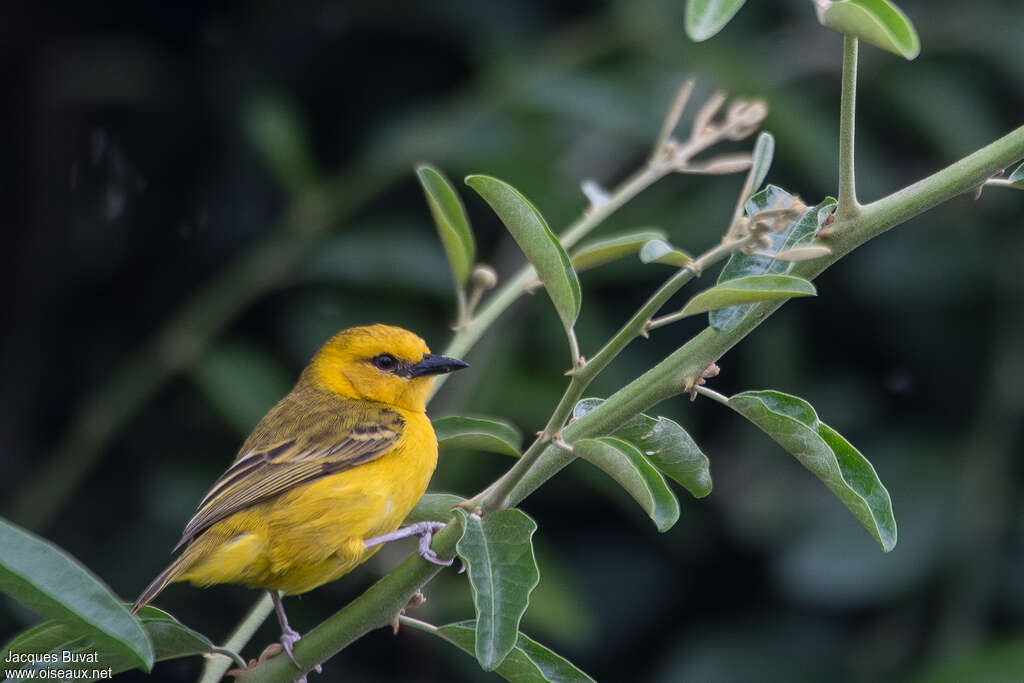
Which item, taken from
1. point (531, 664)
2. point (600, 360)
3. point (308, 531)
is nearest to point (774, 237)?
point (600, 360)

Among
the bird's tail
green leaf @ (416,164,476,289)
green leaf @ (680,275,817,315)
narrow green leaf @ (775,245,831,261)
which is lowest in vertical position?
the bird's tail

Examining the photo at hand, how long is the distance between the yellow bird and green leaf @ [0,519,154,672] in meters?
0.73

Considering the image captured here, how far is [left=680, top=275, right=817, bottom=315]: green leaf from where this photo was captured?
149 centimetres

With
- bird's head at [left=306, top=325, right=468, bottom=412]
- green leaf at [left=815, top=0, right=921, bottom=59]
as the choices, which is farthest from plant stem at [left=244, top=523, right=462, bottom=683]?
bird's head at [left=306, top=325, right=468, bottom=412]

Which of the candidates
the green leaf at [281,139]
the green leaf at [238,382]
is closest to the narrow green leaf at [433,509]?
the green leaf at [238,382]

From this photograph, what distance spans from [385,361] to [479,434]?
5.42 ft

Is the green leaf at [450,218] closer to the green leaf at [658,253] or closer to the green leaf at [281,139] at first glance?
the green leaf at [658,253]

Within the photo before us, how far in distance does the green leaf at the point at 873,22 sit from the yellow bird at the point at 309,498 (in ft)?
4.36

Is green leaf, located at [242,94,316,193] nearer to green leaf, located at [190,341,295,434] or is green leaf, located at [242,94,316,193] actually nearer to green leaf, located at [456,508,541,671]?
green leaf, located at [190,341,295,434]

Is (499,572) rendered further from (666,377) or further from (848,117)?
(848,117)

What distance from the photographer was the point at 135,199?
4824 mm

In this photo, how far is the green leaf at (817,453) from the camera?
5.53 feet

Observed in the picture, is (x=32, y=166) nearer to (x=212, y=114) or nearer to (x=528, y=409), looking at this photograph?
(x=212, y=114)

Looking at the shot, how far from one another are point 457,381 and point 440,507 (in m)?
1.77
